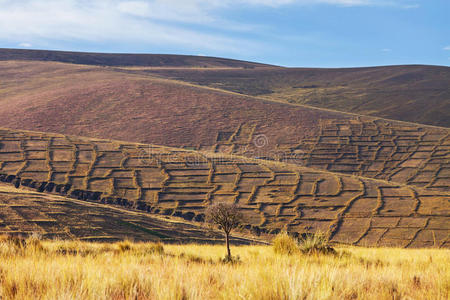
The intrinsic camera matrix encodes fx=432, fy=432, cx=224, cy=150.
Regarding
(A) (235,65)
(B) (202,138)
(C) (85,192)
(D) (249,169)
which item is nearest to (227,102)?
(B) (202,138)

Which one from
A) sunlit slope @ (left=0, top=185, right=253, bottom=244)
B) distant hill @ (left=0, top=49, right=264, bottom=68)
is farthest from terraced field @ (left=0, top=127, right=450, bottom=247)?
distant hill @ (left=0, top=49, right=264, bottom=68)

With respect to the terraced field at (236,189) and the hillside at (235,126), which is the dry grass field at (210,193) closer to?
the terraced field at (236,189)

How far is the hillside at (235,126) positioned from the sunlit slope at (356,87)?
2794 centimetres

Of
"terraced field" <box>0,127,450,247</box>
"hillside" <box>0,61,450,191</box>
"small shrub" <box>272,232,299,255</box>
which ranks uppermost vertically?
"small shrub" <box>272,232,299,255</box>

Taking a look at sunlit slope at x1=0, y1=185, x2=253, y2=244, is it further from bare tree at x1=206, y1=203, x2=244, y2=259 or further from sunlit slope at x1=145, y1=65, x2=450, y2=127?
sunlit slope at x1=145, y1=65, x2=450, y2=127

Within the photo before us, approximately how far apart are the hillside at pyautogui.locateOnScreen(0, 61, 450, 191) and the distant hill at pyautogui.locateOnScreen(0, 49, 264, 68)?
77226 mm

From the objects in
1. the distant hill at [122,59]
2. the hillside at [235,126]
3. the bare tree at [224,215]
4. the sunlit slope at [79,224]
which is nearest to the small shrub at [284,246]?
the bare tree at [224,215]

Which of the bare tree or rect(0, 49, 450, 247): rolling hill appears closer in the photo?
the bare tree

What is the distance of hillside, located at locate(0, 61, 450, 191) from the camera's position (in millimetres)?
57281

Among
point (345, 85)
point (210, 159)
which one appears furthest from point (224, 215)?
point (345, 85)

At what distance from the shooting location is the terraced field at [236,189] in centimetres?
3503

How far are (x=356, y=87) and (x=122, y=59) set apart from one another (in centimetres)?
10560

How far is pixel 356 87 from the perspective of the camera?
121500mm

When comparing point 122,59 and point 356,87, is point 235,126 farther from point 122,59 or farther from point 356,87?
point 122,59
